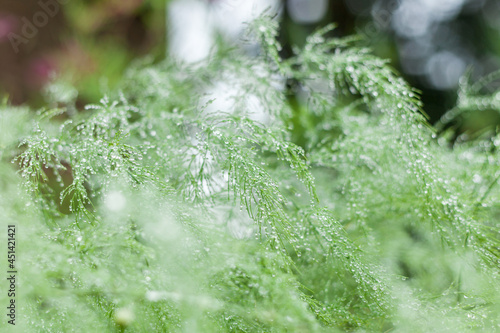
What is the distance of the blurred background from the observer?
2.84 ft

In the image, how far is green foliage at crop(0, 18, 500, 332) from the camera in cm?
33

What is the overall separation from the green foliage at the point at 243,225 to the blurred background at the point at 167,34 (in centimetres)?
17

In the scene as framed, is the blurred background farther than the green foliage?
Result: Yes

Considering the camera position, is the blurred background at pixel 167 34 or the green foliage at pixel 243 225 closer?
the green foliage at pixel 243 225

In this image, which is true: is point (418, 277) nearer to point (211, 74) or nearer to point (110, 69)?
point (211, 74)

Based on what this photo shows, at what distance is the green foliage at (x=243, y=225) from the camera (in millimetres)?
333

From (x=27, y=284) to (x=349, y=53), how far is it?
0.38 metres

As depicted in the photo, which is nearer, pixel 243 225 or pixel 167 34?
pixel 243 225

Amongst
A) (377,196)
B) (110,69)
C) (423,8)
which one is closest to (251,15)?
(377,196)

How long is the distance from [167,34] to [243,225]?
2.38ft

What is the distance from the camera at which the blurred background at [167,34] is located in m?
0.87

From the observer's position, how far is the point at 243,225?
18.5 inches

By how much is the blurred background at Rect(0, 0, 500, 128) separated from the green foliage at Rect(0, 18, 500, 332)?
0.17 m

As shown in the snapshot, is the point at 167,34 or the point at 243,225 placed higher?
the point at 167,34
